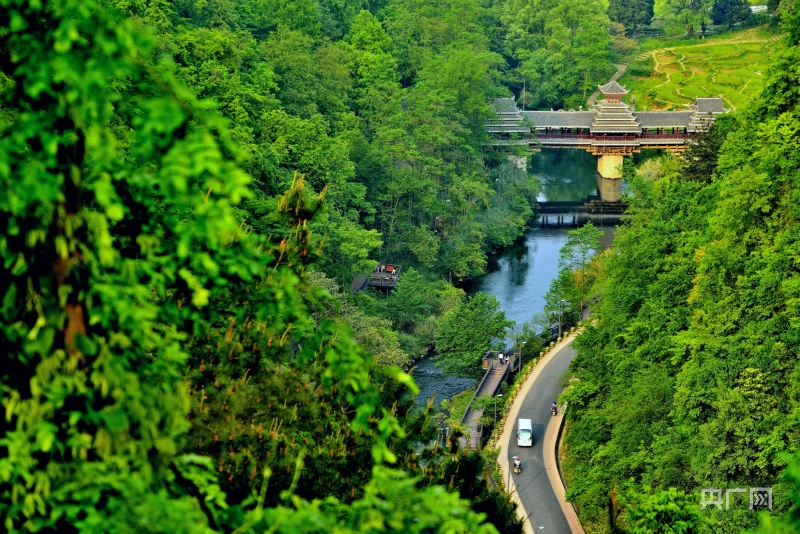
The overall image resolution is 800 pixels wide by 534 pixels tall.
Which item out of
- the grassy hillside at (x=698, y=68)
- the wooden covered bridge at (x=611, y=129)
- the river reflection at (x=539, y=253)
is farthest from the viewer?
the grassy hillside at (x=698, y=68)

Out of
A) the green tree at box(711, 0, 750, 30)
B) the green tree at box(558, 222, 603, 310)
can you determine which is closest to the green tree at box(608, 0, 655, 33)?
the green tree at box(711, 0, 750, 30)

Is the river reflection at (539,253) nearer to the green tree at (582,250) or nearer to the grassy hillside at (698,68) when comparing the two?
the green tree at (582,250)

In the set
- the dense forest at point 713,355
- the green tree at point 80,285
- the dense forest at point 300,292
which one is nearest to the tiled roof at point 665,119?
the dense forest at point 300,292

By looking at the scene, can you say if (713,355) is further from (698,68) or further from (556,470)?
(698,68)

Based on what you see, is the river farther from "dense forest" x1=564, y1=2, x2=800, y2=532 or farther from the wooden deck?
"dense forest" x1=564, y1=2, x2=800, y2=532

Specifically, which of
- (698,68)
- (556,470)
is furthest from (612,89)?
(556,470)

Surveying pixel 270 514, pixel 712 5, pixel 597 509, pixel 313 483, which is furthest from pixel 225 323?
pixel 712 5

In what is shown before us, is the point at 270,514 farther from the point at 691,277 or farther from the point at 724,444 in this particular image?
the point at 691,277
